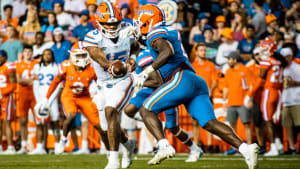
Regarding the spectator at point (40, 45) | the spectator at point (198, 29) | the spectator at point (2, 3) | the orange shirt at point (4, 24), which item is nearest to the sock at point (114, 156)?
the spectator at point (198, 29)

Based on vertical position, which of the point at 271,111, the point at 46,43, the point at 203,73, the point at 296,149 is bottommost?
the point at 296,149

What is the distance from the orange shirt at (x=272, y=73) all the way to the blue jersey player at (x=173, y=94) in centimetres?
513

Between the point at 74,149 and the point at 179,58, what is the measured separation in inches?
270

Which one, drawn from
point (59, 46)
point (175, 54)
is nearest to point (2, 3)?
point (59, 46)

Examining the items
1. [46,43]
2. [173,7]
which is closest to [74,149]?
[46,43]

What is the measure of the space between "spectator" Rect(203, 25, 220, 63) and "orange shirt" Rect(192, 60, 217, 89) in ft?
2.84

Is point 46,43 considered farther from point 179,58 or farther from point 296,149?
point 179,58

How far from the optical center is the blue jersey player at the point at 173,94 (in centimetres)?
611

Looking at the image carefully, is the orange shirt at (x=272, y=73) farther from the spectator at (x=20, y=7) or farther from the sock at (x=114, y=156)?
the spectator at (x=20, y=7)

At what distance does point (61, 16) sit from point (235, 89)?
17.3 ft

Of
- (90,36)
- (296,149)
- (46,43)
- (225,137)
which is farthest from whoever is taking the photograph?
(46,43)

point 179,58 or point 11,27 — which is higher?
point 11,27

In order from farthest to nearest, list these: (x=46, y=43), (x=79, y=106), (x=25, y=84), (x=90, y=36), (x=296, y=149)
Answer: (x=46, y=43) → (x=25, y=84) → (x=296, y=149) → (x=79, y=106) → (x=90, y=36)

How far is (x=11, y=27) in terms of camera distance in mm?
14078
